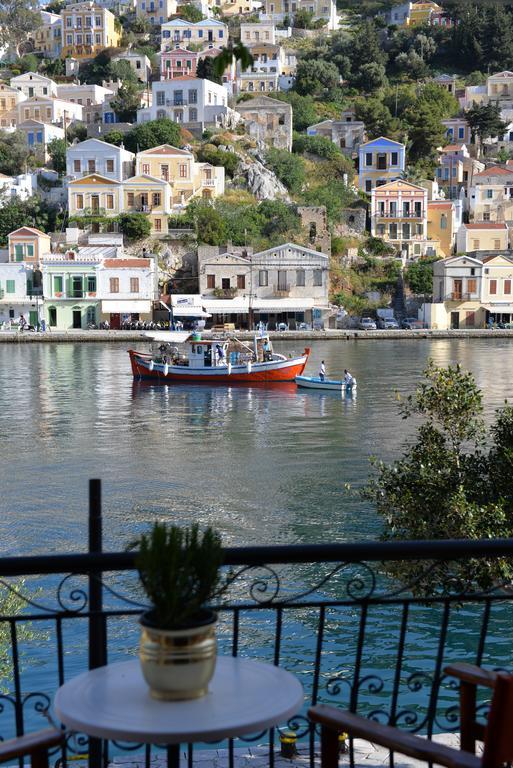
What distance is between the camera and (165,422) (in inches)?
1385

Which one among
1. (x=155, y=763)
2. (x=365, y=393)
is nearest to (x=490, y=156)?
(x=365, y=393)

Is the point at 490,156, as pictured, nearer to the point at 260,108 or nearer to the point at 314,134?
the point at 314,134

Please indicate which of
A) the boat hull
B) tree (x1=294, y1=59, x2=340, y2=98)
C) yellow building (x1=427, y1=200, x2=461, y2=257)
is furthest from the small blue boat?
tree (x1=294, y1=59, x2=340, y2=98)

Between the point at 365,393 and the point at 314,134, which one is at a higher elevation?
the point at 314,134

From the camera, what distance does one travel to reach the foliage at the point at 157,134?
82.6 meters

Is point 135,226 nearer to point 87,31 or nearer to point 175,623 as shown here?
point 87,31

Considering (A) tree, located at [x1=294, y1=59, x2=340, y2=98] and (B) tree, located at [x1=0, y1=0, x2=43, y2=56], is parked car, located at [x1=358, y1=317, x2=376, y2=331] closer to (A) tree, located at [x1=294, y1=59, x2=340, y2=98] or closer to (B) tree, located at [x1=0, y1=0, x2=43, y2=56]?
(A) tree, located at [x1=294, y1=59, x2=340, y2=98]

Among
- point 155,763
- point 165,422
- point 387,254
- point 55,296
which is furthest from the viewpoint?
point 387,254

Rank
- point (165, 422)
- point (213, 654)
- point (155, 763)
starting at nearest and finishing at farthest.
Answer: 1. point (213, 654)
2. point (155, 763)
3. point (165, 422)

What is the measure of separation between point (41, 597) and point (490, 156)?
90.1m

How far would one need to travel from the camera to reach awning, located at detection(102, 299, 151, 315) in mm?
68938

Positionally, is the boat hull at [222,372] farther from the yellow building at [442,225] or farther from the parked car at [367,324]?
the yellow building at [442,225]

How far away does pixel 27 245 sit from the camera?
71438 mm

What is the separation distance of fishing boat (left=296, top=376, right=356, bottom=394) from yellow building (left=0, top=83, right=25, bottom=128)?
62.8 metres
